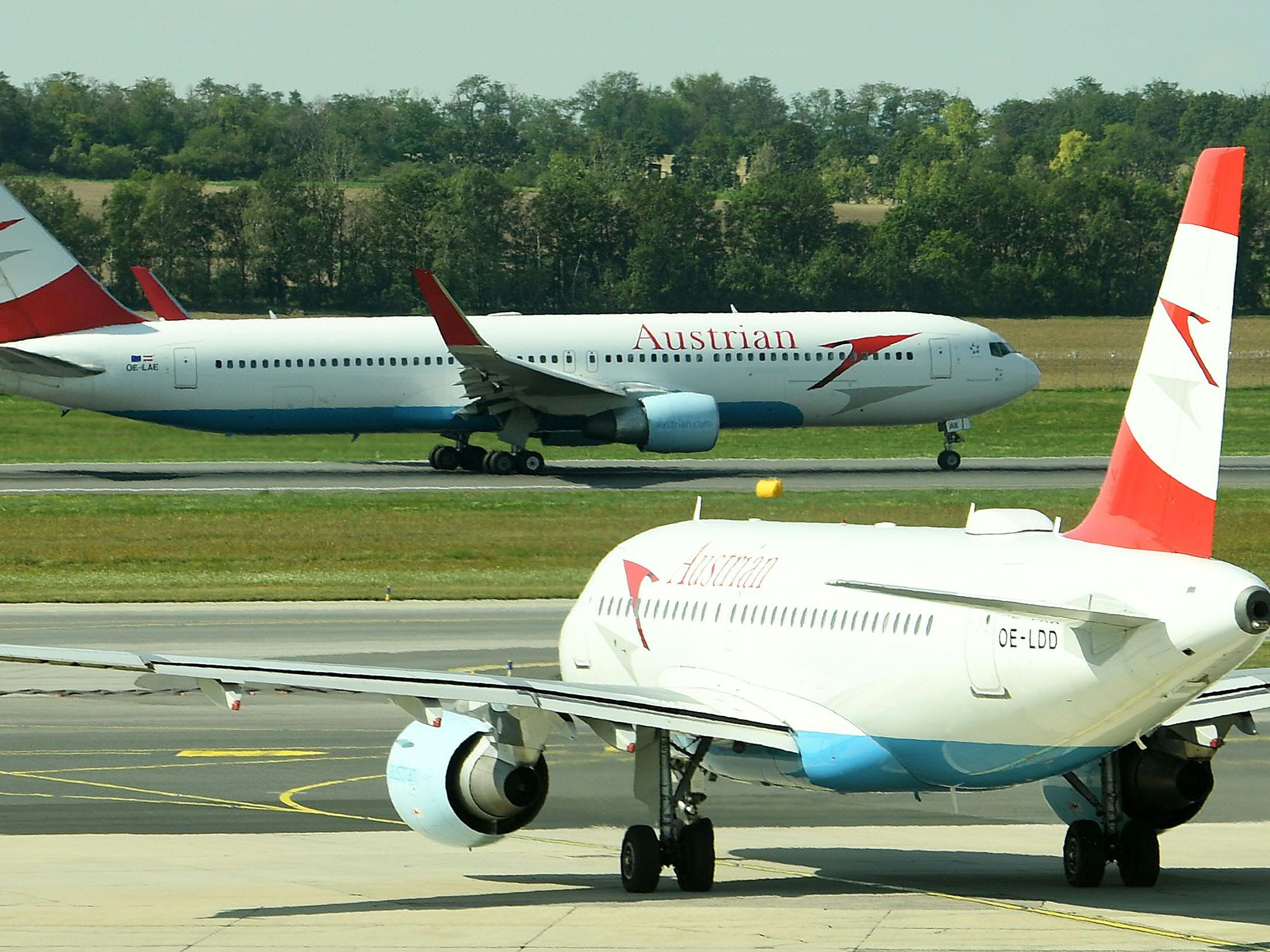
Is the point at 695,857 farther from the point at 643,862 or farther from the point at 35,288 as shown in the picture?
the point at 35,288

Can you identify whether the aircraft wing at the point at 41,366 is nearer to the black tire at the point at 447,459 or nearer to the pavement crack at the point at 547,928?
the black tire at the point at 447,459

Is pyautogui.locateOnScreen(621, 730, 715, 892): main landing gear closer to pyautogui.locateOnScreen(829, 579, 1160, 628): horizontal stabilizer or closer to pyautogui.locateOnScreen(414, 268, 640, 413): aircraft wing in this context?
pyautogui.locateOnScreen(829, 579, 1160, 628): horizontal stabilizer

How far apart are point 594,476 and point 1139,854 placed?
51.5 m

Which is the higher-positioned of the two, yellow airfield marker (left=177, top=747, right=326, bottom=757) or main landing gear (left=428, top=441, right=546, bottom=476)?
main landing gear (left=428, top=441, right=546, bottom=476)

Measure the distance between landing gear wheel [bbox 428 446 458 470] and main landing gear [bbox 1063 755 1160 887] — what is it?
5377 cm

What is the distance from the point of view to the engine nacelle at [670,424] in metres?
66.2

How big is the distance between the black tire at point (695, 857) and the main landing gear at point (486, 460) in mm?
51694

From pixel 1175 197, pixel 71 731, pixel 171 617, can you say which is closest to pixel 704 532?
pixel 71 731

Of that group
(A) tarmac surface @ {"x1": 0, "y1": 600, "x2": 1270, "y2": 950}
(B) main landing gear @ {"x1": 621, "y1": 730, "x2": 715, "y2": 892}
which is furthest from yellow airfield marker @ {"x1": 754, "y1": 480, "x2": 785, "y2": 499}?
(B) main landing gear @ {"x1": 621, "y1": 730, "x2": 715, "y2": 892}

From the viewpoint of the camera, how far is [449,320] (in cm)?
6431

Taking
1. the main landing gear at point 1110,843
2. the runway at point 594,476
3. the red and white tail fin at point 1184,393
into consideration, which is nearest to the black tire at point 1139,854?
the main landing gear at point 1110,843

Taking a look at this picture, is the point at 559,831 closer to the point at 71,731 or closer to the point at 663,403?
the point at 71,731

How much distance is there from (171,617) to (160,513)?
1874 cm

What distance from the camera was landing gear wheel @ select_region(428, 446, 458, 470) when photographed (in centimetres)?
7150
